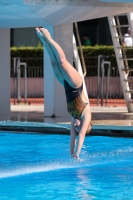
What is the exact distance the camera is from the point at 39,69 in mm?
25859

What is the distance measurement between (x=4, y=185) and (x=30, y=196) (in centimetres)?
75

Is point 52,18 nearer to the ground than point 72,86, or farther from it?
farther from it

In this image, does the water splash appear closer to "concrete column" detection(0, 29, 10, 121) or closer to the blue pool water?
the blue pool water

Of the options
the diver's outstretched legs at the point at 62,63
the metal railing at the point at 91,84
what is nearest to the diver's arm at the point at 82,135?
the diver's outstretched legs at the point at 62,63

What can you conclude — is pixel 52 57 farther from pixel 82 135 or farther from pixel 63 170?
pixel 63 170

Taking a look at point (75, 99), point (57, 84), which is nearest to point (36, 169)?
point (75, 99)

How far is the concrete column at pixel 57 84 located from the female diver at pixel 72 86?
598 centimetres

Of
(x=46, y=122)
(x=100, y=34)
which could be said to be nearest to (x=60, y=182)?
(x=46, y=122)

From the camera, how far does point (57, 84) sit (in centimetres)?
1485

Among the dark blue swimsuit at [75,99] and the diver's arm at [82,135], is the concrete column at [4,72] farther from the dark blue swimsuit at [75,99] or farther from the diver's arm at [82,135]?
the diver's arm at [82,135]

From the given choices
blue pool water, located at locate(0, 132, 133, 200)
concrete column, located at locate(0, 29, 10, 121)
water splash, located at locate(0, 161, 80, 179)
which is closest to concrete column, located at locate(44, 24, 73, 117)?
concrete column, located at locate(0, 29, 10, 121)

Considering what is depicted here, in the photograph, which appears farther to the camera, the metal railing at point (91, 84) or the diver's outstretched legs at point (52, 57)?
the metal railing at point (91, 84)

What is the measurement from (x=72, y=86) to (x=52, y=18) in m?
5.28

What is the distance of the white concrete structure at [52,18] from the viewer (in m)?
12.9
